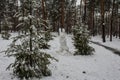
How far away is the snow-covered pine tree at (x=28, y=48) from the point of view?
7305mm

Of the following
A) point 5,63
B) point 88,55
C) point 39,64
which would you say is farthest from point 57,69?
point 88,55

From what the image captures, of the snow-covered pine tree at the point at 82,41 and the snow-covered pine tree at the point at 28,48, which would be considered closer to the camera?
the snow-covered pine tree at the point at 28,48

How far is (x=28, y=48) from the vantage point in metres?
7.63

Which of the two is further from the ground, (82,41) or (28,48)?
(28,48)

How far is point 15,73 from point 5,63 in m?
2.63

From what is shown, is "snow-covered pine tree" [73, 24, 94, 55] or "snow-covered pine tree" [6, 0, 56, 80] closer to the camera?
"snow-covered pine tree" [6, 0, 56, 80]

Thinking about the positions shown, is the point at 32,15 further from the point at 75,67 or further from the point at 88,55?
the point at 88,55

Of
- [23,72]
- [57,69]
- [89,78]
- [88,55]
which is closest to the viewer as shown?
[23,72]

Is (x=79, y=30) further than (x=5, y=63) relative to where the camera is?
Yes

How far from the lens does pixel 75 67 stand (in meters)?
9.63

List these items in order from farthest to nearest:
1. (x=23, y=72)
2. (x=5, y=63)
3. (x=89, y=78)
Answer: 1. (x=5, y=63)
2. (x=89, y=78)
3. (x=23, y=72)

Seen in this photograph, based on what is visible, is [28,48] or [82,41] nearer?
[28,48]

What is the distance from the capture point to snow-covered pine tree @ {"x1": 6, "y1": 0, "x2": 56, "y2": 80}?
288 inches

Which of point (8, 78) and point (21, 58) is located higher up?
point (21, 58)
